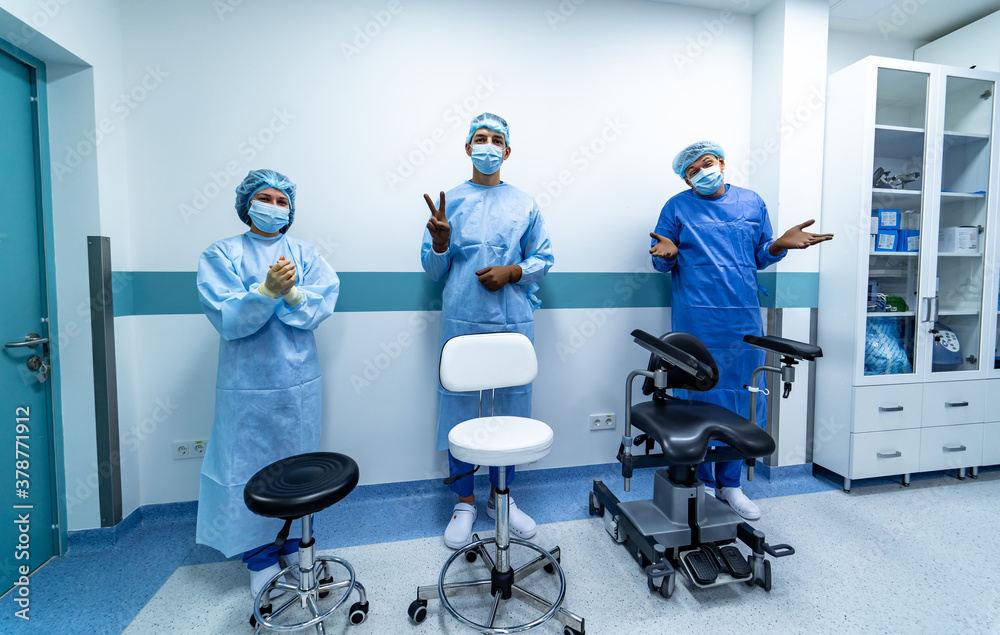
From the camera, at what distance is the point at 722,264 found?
6.28 ft

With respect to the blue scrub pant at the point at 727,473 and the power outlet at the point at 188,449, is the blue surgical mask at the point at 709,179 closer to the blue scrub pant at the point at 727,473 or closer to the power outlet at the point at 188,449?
the blue scrub pant at the point at 727,473

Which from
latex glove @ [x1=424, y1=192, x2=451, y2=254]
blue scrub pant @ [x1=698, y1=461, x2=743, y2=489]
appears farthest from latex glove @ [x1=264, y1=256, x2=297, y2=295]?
blue scrub pant @ [x1=698, y1=461, x2=743, y2=489]

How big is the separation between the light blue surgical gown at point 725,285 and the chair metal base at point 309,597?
5.31 ft

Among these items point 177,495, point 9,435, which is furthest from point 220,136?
point 177,495

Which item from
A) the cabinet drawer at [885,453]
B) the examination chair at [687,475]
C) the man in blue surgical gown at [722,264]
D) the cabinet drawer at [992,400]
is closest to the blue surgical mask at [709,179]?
the man in blue surgical gown at [722,264]

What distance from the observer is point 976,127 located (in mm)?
2268

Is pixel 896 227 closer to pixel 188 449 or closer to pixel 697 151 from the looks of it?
pixel 697 151

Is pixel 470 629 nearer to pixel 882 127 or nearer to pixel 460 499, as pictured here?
pixel 460 499

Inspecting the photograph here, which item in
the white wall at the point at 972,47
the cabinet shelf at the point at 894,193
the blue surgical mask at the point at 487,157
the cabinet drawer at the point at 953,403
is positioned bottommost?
the cabinet drawer at the point at 953,403

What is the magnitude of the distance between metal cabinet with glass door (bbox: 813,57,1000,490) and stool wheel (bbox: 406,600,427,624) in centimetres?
221

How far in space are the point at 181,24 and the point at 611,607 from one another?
115 inches

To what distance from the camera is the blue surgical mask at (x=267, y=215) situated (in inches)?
58.1

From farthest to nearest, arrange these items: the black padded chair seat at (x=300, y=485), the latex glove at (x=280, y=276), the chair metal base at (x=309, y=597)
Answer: the latex glove at (x=280, y=276) → the chair metal base at (x=309, y=597) → the black padded chair seat at (x=300, y=485)

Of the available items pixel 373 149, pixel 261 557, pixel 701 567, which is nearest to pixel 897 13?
pixel 373 149
